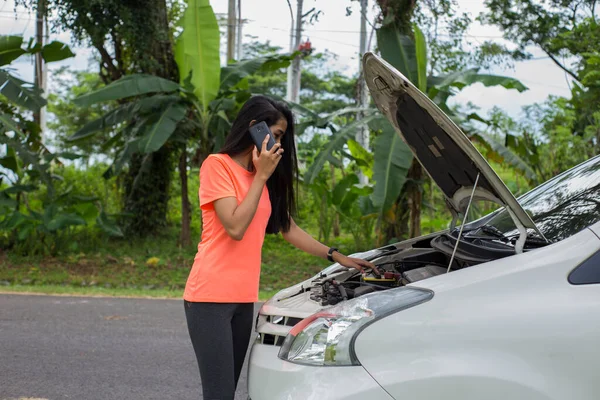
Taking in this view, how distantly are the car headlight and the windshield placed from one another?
80cm

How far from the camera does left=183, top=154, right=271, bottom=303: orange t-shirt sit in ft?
9.09

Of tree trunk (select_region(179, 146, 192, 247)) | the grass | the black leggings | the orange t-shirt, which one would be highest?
the orange t-shirt

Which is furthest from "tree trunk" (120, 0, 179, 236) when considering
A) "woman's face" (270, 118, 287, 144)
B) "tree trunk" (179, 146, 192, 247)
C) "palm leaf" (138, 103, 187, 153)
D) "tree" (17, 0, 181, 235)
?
"woman's face" (270, 118, 287, 144)

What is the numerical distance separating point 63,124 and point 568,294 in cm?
3206

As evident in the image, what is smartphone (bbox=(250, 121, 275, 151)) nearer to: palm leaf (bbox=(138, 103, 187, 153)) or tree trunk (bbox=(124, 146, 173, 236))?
palm leaf (bbox=(138, 103, 187, 153))

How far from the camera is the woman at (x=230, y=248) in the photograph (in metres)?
2.74

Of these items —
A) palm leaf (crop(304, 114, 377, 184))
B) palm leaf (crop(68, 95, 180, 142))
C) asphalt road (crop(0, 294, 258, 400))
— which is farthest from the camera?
palm leaf (crop(68, 95, 180, 142))

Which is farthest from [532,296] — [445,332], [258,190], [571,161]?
[571,161]

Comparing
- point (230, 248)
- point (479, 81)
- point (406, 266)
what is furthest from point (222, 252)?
point (479, 81)

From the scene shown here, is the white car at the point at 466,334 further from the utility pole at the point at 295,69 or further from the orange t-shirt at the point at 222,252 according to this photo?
the utility pole at the point at 295,69

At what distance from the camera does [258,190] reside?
2.72 meters

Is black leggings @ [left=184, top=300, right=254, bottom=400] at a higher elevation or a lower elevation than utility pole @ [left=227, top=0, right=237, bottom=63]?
lower

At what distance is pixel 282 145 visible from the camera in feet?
10.2

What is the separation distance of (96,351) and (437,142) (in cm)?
409
